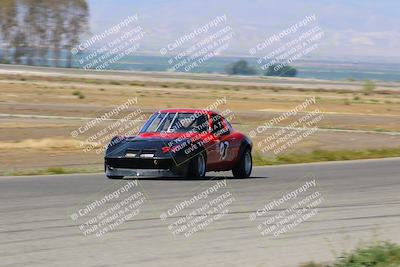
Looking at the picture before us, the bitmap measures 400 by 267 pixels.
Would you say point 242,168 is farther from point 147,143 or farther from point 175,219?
point 175,219

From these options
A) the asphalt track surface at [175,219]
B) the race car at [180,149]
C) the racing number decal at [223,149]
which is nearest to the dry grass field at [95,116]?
the race car at [180,149]

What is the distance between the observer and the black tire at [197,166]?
57.5 feet

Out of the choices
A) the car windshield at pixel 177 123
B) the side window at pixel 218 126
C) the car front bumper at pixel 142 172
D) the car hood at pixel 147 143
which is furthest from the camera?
the side window at pixel 218 126

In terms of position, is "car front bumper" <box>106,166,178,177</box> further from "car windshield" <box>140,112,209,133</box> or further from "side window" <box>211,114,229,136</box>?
"side window" <box>211,114,229,136</box>

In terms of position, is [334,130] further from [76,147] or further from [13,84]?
[13,84]

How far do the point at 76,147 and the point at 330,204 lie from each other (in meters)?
13.7

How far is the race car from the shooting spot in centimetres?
1709

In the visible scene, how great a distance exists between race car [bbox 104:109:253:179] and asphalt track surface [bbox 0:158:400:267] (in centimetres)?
27

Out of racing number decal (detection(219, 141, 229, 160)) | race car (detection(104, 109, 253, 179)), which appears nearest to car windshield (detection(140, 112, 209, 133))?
race car (detection(104, 109, 253, 179))

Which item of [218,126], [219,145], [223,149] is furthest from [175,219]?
[218,126]

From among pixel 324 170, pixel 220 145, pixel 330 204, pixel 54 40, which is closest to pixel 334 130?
pixel 324 170

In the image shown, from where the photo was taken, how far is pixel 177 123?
18078mm

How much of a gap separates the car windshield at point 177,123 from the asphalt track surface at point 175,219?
0.96 m

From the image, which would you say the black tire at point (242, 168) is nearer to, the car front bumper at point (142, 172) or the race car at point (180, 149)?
the race car at point (180, 149)
